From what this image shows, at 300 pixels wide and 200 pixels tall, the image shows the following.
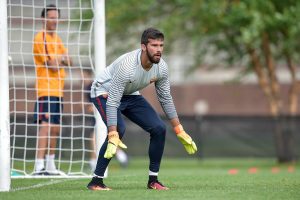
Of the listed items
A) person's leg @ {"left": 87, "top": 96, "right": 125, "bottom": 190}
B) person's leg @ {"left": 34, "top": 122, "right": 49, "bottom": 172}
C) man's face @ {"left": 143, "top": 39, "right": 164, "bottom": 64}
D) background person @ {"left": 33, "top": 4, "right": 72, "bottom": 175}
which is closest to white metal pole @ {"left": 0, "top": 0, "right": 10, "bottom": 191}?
person's leg @ {"left": 87, "top": 96, "right": 125, "bottom": 190}

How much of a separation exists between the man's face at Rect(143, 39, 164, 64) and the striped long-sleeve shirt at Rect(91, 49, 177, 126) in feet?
0.55

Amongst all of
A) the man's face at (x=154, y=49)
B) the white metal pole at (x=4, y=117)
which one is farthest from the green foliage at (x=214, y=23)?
the white metal pole at (x=4, y=117)

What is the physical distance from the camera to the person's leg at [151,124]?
902 cm

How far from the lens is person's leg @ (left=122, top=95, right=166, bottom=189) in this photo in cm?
902

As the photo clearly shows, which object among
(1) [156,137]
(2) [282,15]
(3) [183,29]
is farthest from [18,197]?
(3) [183,29]

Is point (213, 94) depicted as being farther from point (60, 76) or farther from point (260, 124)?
point (60, 76)

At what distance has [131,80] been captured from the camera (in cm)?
870

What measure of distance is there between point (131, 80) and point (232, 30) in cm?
1258

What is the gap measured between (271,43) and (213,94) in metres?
20.3

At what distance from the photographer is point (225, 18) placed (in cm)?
1947

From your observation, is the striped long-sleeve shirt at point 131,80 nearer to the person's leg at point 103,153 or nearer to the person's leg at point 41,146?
the person's leg at point 103,153

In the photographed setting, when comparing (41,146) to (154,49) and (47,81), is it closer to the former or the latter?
(47,81)

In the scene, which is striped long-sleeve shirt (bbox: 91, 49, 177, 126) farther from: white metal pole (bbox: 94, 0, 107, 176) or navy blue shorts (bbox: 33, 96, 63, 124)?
navy blue shorts (bbox: 33, 96, 63, 124)

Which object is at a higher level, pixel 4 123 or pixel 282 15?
pixel 282 15
